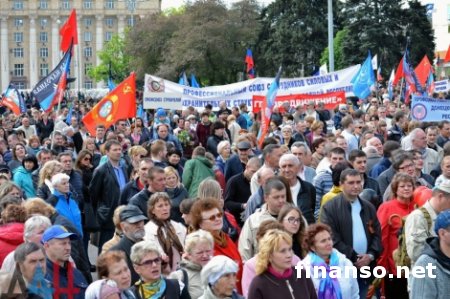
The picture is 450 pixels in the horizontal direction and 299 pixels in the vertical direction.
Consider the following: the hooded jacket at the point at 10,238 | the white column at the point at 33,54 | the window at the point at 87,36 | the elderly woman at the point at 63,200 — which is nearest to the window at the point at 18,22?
the white column at the point at 33,54

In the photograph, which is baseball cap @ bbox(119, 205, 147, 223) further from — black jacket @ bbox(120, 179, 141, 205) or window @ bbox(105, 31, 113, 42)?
window @ bbox(105, 31, 113, 42)

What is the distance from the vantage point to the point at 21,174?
11.4 metres

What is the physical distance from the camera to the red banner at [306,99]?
59.0 ft

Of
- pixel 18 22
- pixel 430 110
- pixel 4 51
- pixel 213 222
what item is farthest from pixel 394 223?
pixel 18 22

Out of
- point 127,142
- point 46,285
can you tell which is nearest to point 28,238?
point 46,285

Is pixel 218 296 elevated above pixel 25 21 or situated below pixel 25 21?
below

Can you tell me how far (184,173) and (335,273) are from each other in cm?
479

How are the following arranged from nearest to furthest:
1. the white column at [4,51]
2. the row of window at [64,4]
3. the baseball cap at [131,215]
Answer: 1. the baseball cap at [131,215]
2. the white column at [4,51]
3. the row of window at [64,4]

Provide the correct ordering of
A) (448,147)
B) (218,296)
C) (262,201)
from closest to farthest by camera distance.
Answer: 1. (218,296)
2. (262,201)
3. (448,147)

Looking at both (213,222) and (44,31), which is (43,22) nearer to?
(44,31)

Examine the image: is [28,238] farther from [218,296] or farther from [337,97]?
[337,97]

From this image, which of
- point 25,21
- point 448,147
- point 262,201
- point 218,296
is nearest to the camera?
point 218,296

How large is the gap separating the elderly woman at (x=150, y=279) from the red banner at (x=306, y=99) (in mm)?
11733

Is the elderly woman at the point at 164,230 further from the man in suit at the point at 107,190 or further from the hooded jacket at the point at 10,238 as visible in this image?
the man in suit at the point at 107,190
